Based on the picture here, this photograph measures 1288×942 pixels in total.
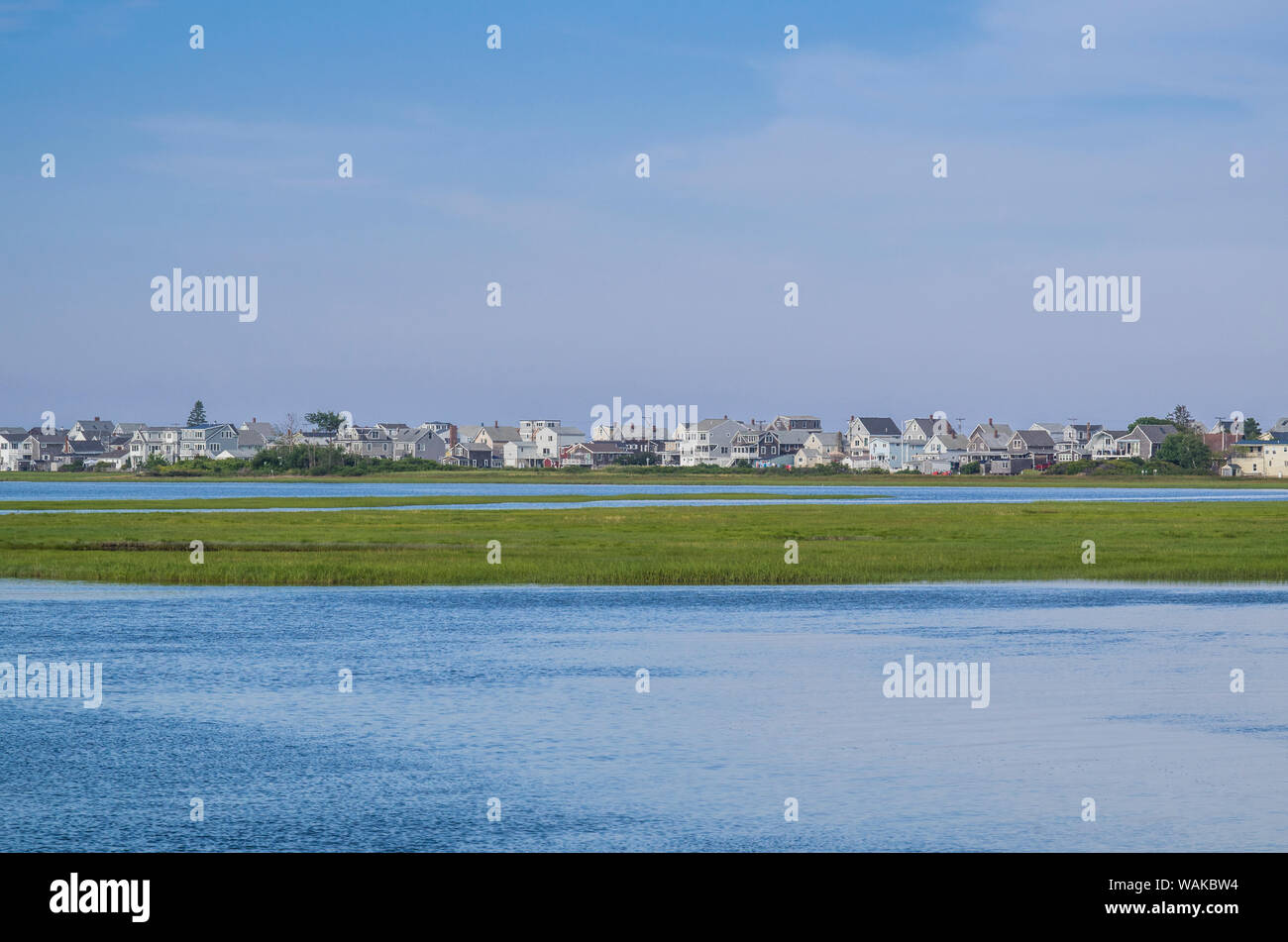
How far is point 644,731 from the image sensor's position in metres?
25.0

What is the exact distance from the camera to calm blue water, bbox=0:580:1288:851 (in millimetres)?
19105

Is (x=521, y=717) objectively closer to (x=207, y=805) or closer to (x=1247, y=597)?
(x=207, y=805)

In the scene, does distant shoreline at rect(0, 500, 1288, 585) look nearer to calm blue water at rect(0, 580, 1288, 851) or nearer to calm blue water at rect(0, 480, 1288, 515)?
calm blue water at rect(0, 580, 1288, 851)

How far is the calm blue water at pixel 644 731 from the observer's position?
62.7ft

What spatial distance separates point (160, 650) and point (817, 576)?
77.2 ft
